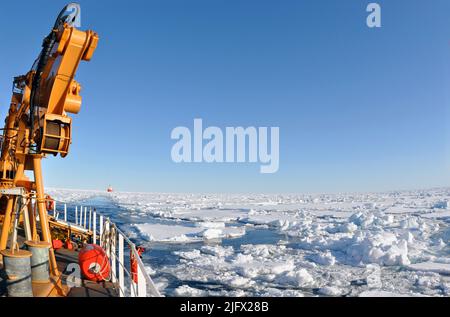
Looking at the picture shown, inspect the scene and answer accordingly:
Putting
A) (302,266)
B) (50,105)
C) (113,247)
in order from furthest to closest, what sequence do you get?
1. (302,266)
2. (113,247)
3. (50,105)

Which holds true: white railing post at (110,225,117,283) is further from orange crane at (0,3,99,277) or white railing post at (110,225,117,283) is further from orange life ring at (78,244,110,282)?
orange crane at (0,3,99,277)

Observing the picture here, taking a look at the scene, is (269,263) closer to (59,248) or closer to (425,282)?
(425,282)

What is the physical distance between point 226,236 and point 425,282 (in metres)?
11.0

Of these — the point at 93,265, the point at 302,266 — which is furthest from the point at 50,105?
the point at 302,266

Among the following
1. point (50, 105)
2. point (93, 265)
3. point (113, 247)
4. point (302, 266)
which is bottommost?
point (302, 266)

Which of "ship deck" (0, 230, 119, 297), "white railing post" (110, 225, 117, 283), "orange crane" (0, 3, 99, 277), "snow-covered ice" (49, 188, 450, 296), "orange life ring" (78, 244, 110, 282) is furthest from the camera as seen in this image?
"snow-covered ice" (49, 188, 450, 296)

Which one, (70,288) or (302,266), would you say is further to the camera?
(302,266)

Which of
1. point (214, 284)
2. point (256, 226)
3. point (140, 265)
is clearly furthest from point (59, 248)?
point (256, 226)

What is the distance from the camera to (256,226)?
2400cm

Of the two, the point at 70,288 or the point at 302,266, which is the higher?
the point at 70,288

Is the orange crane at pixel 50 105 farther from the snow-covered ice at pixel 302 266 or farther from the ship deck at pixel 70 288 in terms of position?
the snow-covered ice at pixel 302 266

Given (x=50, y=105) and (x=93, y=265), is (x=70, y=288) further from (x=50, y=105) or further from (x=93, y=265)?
(x=50, y=105)

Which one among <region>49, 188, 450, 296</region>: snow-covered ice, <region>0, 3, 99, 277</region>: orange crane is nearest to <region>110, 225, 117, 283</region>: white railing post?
<region>0, 3, 99, 277</region>: orange crane

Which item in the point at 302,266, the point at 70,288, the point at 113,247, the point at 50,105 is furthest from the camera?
the point at 302,266
